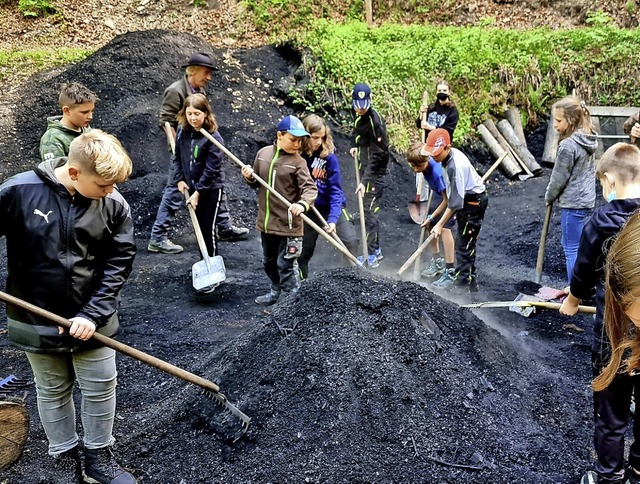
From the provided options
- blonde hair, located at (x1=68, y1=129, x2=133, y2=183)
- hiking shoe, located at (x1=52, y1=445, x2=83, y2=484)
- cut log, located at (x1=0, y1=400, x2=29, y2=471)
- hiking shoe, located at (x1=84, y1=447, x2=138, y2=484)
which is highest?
blonde hair, located at (x1=68, y1=129, x2=133, y2=183)

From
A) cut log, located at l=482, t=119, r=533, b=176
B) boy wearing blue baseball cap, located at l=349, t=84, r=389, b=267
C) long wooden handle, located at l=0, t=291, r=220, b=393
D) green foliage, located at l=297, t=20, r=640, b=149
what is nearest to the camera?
long wooden handle, located at l=0, t=291, r=220, b=393

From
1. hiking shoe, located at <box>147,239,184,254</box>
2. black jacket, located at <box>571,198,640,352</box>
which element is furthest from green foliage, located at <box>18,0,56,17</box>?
black jacket, located at <box>571,198,640,352</box>

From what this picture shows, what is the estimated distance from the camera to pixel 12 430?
3.15 m

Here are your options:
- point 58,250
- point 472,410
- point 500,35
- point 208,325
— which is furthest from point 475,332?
point 500,35

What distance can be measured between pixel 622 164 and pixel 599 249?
2.03ft

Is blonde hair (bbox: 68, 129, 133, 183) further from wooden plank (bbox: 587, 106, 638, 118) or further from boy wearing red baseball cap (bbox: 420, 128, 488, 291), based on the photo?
wooden plank (bbox: 587, 106, 638, 118)

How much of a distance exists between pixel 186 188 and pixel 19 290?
304cm

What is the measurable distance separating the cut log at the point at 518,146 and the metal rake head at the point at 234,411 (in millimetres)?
7860

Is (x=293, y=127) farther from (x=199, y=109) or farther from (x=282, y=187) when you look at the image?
(x=199, y=109)

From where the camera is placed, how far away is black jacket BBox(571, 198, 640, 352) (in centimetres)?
295

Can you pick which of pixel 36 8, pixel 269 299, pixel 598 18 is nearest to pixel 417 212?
pixel 269 299

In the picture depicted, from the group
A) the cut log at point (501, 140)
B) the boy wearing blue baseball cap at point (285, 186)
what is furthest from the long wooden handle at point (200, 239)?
the cut log at point (501, 140)

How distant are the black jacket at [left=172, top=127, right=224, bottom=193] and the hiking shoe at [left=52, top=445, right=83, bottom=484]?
286 centimetres

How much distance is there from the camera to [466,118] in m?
10.2
